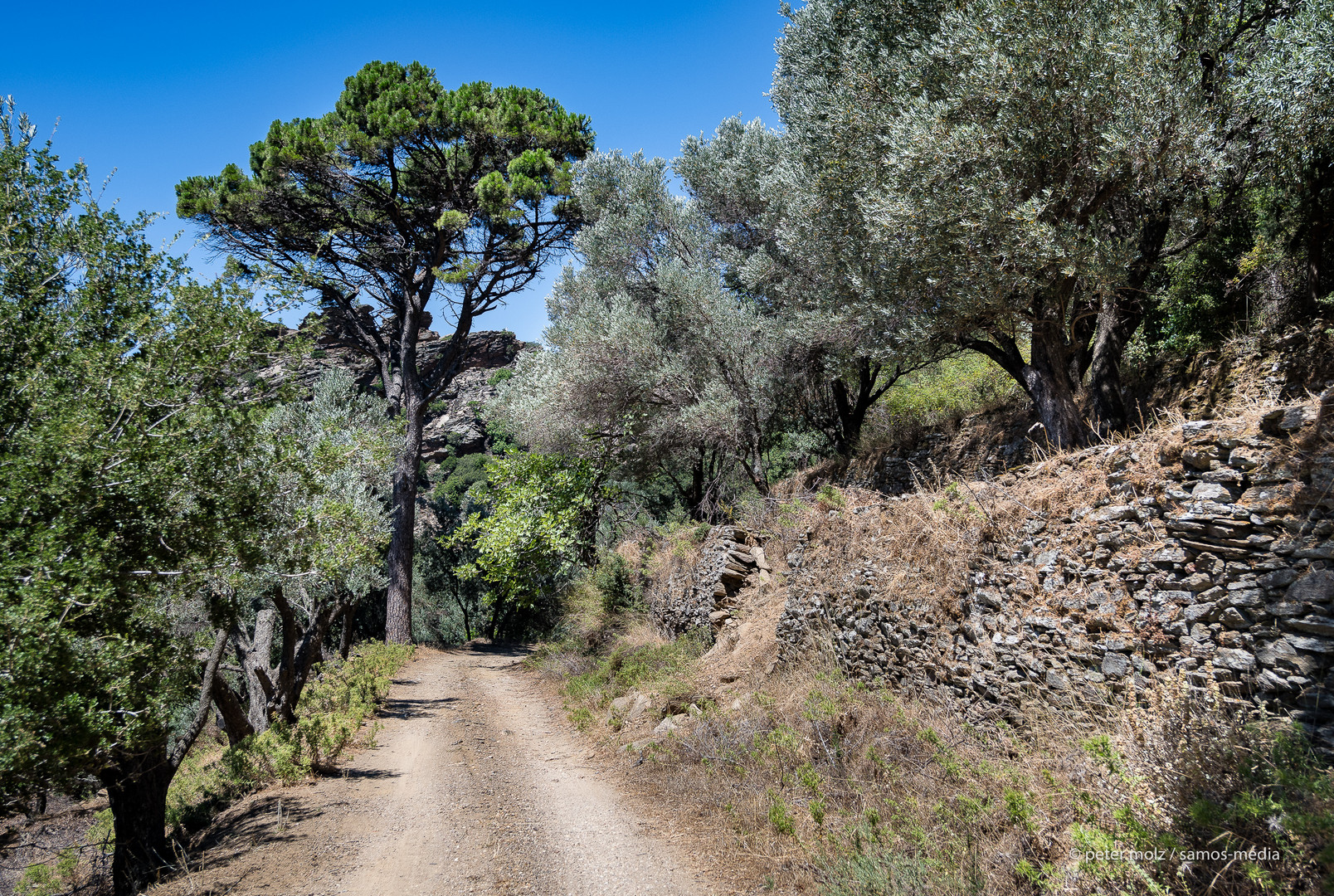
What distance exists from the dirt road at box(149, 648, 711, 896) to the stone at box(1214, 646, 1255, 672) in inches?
170

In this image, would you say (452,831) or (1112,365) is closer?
(452,831)

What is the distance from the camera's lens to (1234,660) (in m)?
4.22

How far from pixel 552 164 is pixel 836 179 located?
449 inches

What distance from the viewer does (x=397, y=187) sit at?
19594mm

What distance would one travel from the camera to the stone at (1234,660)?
415 cm

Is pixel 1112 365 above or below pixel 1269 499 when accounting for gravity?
above

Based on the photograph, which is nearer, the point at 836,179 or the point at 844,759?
the point at 844,759

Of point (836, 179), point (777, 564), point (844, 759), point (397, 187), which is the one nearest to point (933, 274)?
point (836, 179)

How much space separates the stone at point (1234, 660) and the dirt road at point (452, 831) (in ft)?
14.2

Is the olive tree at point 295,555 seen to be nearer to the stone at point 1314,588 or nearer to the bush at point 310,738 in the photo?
the bush at point 310,738

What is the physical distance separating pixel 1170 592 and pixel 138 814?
1024 centimetres

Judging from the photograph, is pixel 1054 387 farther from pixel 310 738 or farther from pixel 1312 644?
pixel 310 738

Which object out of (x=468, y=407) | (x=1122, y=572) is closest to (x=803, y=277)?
(x=1122, y=572)

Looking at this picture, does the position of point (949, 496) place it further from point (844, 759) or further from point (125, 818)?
point (125, 818)
